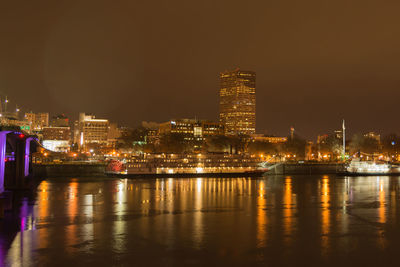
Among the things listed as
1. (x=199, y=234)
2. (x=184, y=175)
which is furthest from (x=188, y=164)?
(x=199, y=234)

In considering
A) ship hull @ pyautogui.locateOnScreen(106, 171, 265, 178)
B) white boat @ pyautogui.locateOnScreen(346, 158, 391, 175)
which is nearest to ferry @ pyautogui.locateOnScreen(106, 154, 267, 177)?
ship hull @ pyautogui.locateOnScreen(106, 171, 265, 178)

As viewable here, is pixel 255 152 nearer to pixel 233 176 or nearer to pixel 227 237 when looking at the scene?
pixel 233 176

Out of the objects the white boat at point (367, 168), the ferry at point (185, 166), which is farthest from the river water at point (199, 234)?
the white boat at point (367, 168)

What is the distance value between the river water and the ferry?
50.0 metres

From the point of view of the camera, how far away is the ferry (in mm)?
89062

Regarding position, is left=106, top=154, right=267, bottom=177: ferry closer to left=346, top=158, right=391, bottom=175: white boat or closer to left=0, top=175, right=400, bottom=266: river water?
left=346, top=158, right=391, bottom=175: white boat

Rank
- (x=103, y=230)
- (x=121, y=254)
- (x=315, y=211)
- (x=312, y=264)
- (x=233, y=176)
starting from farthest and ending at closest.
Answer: (x=233, y=176)
(x=315, y=211)
(x=103, y=230)
(x=121, y=254)
(x=312, y=264)

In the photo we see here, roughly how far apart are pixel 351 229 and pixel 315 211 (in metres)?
7.99

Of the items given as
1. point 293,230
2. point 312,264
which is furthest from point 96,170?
point 312,264

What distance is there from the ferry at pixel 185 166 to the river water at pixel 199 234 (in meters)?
50.0

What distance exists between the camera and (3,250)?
19.9 metres

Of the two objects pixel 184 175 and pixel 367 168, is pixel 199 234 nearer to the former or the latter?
pixel 184 175

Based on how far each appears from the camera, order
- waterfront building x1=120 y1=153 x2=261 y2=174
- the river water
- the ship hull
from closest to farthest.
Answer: the river water
the ship hull
waterfront building x1=120 y1=153 x2=261 y2=174

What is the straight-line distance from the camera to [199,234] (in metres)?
24.1
